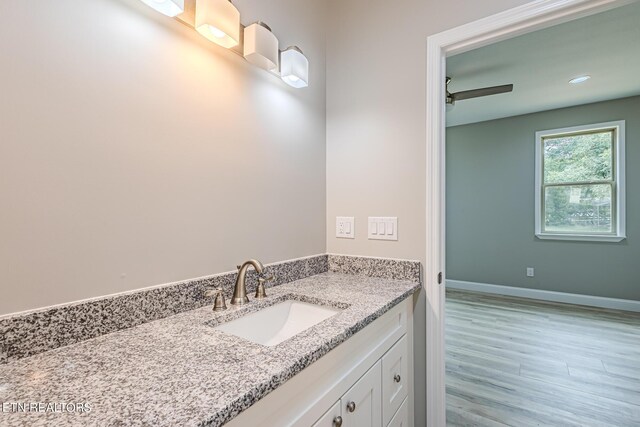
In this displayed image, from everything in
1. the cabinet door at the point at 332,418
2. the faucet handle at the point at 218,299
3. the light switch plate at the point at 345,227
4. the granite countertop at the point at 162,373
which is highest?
the light switch plate at the point at 345,227

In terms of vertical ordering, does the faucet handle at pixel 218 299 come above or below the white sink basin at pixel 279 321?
above

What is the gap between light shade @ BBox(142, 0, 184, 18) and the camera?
875 millimetres

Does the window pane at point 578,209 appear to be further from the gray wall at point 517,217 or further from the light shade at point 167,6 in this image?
the light shade at point 167,6

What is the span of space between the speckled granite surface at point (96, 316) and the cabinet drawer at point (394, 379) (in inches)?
27.0

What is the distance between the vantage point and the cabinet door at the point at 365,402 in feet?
2.87

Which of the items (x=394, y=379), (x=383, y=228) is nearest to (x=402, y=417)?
(x=394, y=379)

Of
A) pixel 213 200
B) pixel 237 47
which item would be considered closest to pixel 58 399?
pixel 213 200

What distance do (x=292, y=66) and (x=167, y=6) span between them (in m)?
0.55

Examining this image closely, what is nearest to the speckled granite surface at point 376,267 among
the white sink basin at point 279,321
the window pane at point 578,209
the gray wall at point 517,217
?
the white sink basin at point 279,321

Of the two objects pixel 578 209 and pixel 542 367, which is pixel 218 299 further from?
pixel 578 209

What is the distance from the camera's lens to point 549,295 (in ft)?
12.8

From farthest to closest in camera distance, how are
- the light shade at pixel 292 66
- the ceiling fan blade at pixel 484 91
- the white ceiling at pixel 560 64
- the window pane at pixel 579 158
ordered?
the window pane at pixel 579 158 < the ceiling fan blade at pixel 484 91 < the white ceiling at pixel 560 64 < the light shade at pixel 292 66

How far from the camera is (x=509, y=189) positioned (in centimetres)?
417

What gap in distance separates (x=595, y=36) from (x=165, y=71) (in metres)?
3.05
